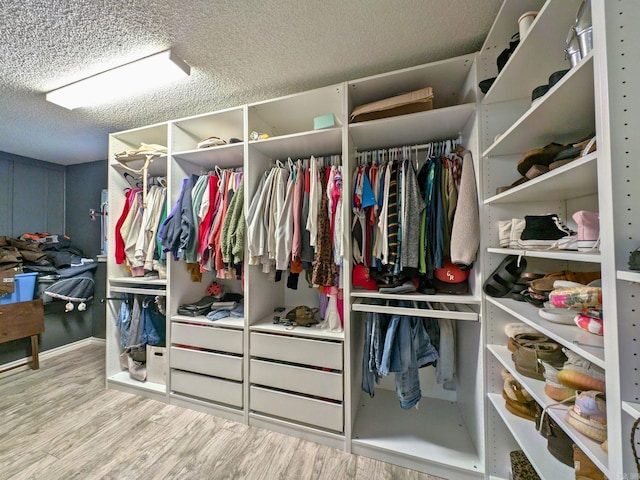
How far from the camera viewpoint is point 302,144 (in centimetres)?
163

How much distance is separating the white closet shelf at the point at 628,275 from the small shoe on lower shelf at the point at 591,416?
44 cm

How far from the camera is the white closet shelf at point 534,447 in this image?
88 cm

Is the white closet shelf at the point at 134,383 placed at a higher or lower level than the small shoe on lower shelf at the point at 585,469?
lower

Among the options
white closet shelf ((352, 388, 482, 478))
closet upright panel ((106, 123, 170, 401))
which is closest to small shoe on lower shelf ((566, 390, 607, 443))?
white closet shelf ((352, 388, 482, 478))

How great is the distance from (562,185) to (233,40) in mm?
1688

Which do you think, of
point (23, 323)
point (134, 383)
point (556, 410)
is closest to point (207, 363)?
point (134, 383)

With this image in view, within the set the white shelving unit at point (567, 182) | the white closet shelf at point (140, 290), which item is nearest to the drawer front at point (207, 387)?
the white closet shelf at point (140, 290)

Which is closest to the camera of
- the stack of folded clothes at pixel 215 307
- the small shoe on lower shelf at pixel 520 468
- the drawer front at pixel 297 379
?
the small shoe on lower shelf at pixel 520 468

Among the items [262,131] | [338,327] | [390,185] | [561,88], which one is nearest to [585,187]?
[561,88]

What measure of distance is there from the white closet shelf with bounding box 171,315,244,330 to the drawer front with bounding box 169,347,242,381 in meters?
0.20

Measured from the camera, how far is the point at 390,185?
1.42m

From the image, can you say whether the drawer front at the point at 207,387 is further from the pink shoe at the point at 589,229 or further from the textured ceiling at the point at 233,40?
the textured ceiling at the point at 233,40

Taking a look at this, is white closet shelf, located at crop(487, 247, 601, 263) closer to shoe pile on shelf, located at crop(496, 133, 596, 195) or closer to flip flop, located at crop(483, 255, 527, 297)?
flip flop, located at crop(483, 255, 527, 297)

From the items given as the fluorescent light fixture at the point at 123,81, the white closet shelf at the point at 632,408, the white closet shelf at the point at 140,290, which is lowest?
the white closet shelf at the point at 140,290
